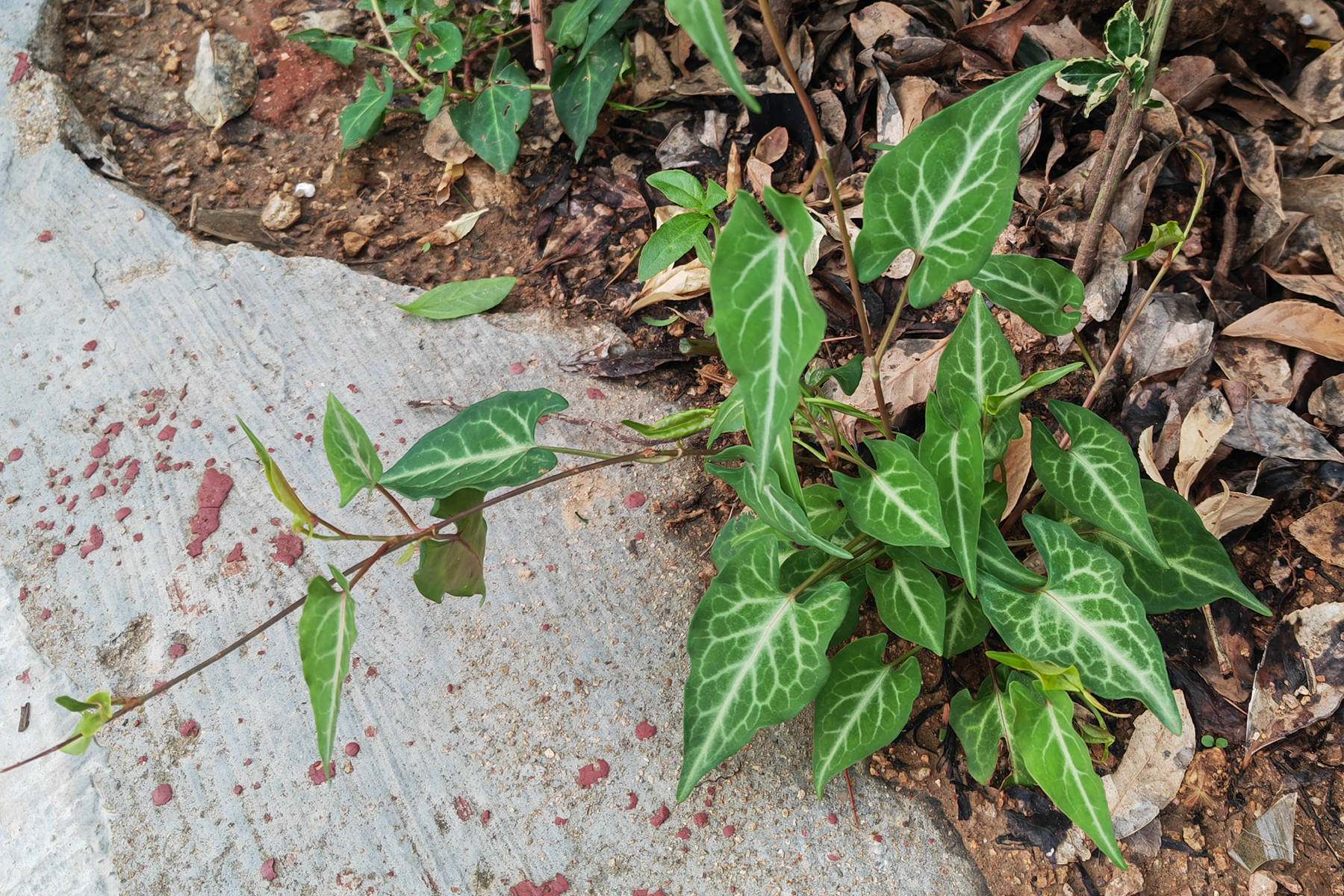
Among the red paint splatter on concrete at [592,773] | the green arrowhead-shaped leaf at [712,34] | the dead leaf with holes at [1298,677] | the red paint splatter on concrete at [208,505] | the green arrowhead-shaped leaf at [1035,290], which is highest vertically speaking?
the green arrowhead-shaped leaf at [712,34]

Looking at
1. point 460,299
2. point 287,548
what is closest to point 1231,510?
point 460,299

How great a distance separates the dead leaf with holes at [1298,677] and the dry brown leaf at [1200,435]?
0.83 ft

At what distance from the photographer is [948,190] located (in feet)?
3.29

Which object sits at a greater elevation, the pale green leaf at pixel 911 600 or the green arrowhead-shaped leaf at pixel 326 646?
the green arrowhead-shaped leaf at pixel 326 646

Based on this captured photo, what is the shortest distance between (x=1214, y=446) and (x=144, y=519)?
1.85 m

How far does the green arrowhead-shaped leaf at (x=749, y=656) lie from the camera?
1.11 m

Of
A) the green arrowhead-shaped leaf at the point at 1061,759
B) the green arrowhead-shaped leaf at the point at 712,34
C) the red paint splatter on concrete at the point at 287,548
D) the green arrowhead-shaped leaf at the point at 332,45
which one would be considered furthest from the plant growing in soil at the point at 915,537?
the green arrowhead-shaped leaf at the point at 332,45

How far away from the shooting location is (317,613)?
3.23ft

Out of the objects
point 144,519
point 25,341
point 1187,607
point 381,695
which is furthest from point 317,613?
point 25,341

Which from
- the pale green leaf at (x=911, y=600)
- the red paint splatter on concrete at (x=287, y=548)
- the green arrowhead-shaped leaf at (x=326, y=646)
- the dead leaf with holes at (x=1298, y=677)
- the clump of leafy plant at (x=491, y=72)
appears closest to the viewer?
the green arrowhead-shaped leaf at (x=326, y=646)

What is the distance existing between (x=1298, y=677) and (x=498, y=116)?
6.02 ft

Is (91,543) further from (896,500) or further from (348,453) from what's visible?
(896,500)

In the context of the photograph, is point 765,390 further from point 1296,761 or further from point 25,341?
point 25,341

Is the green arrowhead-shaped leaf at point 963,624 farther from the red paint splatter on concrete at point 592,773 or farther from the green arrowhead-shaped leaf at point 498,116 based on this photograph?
the green arrowhead-shaped leaf at point 498,116
